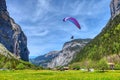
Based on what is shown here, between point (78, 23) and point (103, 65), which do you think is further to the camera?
point (103, 65)

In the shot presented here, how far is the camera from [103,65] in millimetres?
184625

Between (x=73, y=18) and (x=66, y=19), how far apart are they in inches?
120

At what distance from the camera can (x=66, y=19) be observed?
7606cm

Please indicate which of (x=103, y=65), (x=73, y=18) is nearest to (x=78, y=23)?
(x=73, y=18)

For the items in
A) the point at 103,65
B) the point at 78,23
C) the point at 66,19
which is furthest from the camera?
the point at 103,65

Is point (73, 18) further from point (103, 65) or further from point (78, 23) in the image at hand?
point (103, 65)

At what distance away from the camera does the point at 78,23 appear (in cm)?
8244

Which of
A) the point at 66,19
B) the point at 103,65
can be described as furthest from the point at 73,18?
the point at 103,65

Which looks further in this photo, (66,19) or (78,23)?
(78,23)

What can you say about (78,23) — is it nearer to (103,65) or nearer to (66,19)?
(66,19)

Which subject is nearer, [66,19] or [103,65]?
[66,19]

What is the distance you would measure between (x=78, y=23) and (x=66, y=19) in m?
7.46

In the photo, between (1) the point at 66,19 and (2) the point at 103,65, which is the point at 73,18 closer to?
(1) the point at 66,19

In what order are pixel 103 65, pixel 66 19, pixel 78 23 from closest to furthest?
pixel 66 19, pixel 78 23, pixel 103 65
